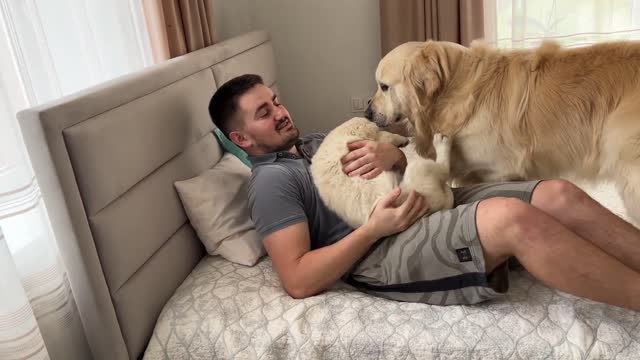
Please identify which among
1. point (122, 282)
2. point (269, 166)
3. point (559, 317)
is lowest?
point (559, 317)

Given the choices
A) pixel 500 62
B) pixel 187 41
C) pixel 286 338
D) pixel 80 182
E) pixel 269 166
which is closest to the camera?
pixel 80 182

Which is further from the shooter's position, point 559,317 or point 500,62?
point 500,62

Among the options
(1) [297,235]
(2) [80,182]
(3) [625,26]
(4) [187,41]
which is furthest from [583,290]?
(3) [625,26]

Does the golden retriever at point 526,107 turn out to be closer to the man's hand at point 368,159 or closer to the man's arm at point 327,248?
the man's hand at point 368,159

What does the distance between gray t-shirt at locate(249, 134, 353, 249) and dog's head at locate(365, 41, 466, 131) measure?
41cm

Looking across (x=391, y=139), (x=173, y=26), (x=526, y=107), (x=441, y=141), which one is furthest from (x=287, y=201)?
(x=173, y=26)

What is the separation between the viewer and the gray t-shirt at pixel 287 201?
4.99 ft

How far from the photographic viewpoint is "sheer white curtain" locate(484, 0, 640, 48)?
2.92m

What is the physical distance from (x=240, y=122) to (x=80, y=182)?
0.65 metres

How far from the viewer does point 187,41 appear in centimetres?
228

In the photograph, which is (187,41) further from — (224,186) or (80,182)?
(80,182)

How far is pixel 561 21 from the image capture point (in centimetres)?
298

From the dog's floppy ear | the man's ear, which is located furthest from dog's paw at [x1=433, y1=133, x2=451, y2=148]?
the man's ear

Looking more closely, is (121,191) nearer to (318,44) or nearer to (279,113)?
(279,113)
